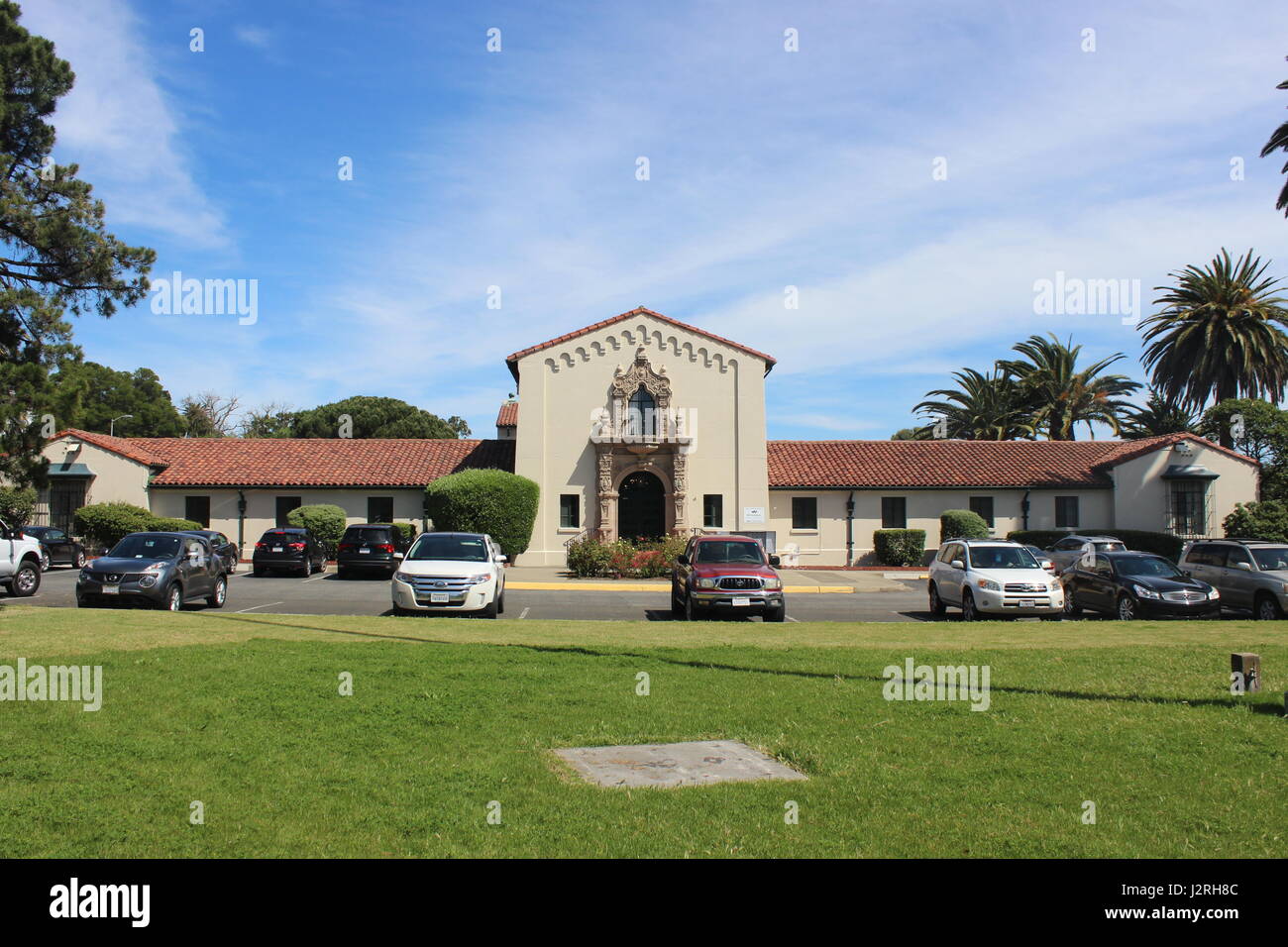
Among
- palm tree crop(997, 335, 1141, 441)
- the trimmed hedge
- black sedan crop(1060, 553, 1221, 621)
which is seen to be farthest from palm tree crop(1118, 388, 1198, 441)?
black sedan crop(1060, 553, 1221, 621)

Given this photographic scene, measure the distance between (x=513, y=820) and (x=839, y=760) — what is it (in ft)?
8.22

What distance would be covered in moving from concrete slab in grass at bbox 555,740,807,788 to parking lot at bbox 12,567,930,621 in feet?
33.8

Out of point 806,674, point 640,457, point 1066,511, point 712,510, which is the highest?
point 640,457

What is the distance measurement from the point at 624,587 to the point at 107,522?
2066cm

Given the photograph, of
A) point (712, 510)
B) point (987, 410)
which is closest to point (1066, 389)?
point (987, 410)

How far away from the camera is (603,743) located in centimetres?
741

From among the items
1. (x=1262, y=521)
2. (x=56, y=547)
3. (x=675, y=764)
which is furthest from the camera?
(x=1262, y=521)

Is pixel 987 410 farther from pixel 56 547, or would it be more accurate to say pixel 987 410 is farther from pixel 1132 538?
pixel 56 547

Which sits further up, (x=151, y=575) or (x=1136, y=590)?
(x=151, y=575)

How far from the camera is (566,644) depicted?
12.6 m

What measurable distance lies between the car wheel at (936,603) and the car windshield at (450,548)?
9796mm

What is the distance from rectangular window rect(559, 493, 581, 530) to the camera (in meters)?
37.2

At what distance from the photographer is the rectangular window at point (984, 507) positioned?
130ft
